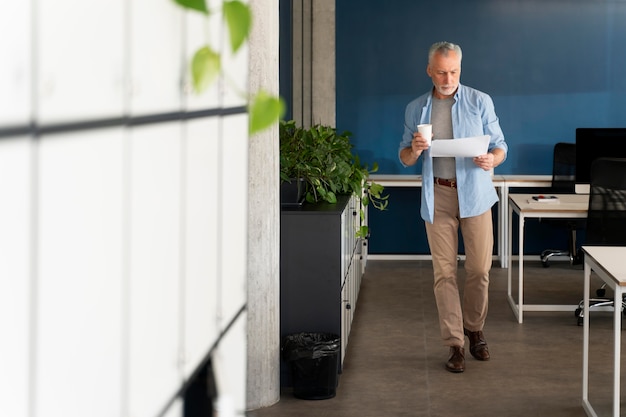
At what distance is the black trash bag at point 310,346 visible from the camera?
4973 mm

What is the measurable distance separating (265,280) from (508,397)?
137cm

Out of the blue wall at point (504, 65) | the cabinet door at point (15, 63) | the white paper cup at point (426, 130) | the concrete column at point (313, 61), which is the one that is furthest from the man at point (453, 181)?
the blue wall at point (504, 65)

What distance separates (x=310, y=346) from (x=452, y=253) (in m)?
0.98

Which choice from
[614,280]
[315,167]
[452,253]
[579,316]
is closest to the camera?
[614,280]

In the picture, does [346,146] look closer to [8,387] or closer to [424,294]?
[424,294]

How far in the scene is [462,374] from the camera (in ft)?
17.9

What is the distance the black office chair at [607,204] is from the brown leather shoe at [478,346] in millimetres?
1268

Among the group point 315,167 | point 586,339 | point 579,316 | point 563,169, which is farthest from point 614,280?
point 563,169

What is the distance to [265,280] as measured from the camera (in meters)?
4.73

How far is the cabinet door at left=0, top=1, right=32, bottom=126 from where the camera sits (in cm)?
117

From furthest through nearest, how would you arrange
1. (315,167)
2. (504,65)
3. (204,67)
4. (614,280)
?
(504,65)
(315,167)
(614,280)
(204,67)

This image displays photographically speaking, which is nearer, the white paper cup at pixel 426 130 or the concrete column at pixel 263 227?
the concrete column at pixel 263 227

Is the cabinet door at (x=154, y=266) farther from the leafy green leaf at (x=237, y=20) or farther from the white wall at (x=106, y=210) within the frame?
the leafy green leaf at (x=237, y=20)

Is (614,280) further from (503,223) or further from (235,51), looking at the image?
(503,223)
